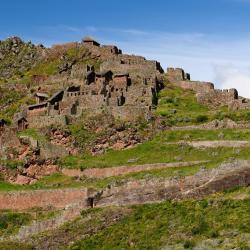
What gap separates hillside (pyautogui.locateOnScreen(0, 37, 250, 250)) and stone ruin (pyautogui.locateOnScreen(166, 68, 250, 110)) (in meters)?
0.11

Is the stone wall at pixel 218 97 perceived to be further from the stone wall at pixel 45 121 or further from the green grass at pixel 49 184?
the green grass at pixel 49 184

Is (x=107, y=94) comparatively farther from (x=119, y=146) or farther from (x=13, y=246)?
(x=13, y=246)

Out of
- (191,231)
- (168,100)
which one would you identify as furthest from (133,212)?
(168,100)

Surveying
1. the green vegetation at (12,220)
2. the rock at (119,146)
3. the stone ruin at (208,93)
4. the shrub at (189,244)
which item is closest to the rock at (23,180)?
the green vegetation at (12,220)

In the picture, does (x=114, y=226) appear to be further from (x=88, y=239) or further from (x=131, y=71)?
(x=131, y=71)

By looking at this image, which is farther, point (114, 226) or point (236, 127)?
point (236, 127)

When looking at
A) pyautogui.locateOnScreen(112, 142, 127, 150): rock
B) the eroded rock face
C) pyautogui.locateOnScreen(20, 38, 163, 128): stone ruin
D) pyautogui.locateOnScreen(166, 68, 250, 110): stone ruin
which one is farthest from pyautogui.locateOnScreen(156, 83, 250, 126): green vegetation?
the eroded rock face

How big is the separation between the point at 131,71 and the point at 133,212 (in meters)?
26.7

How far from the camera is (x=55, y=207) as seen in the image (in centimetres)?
5088

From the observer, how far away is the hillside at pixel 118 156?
4009cm

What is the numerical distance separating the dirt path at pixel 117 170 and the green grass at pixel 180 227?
8.45m

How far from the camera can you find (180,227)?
1518 inches

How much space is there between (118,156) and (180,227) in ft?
58.4

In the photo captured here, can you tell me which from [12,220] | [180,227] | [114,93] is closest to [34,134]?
[114,93]
